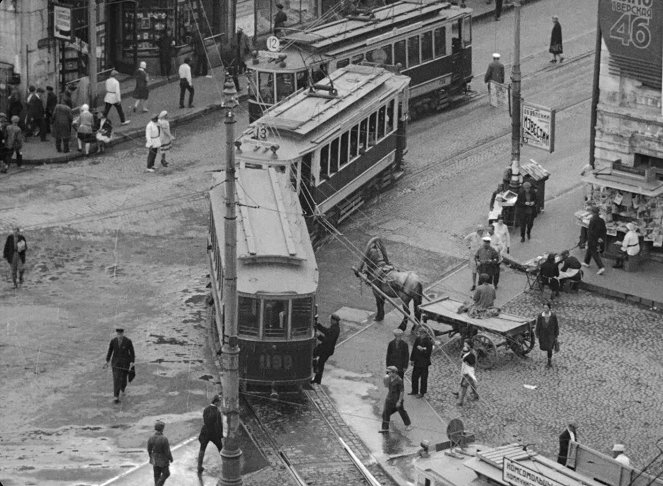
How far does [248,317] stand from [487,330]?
5.30m

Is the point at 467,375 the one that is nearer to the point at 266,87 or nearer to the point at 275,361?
the point at 275,361

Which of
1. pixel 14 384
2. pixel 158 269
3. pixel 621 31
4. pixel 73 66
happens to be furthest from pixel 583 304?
pixel 73 66

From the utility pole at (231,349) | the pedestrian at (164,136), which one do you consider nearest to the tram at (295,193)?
the utility pole at (231,349)

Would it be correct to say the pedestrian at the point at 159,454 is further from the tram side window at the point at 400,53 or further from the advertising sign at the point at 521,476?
the tram side window at the point at 400,53

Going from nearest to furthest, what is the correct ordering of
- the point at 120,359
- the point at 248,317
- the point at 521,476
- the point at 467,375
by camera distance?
the point at 521,476
the point at 248,317
the point at 120,359
the point at 467,375

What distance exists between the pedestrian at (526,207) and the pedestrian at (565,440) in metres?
11.9

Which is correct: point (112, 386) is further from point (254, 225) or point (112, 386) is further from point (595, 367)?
point (595, 367)

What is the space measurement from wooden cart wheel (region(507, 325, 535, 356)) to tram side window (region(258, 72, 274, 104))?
1347 cm

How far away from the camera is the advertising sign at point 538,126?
40719mm

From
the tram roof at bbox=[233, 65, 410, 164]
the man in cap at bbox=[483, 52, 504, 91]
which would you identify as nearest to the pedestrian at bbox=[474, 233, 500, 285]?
the tram roof at bbox=[233, 65, 410, 164]

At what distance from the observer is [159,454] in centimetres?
2844

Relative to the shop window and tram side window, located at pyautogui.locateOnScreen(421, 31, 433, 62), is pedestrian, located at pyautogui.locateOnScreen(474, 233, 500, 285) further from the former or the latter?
the shop window

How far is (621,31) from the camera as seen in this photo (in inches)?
1559

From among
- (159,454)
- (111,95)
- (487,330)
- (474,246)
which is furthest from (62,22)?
(159,454)
